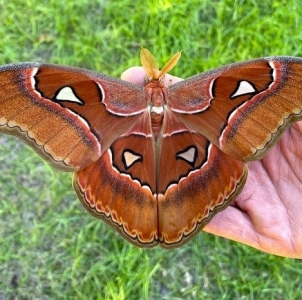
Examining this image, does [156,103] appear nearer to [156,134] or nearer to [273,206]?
[156,134]

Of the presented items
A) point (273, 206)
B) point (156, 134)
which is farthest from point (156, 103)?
point (273, 206)

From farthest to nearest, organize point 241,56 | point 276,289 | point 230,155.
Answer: point 241,56 → point 276,289 → point 230,155

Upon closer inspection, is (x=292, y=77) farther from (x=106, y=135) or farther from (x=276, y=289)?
(x=276, y=289)

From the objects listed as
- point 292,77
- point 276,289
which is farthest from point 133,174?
point 276,289

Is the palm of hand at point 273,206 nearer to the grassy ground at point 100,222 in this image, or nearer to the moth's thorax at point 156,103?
the grassy ground at point 100,222

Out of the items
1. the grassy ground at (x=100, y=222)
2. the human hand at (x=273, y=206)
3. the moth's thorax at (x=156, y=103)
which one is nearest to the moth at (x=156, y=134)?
the moth's thorax at (x=156, y=103)

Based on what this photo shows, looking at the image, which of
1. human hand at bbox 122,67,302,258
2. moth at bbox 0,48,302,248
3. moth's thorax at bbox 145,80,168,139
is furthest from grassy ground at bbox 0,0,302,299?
moth's thorax at bbox 145,80,168,139

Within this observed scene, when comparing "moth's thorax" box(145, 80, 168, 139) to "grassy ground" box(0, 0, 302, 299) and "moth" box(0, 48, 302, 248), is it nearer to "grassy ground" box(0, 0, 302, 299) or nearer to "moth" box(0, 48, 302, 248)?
"moth" box(0, 48, 302, 248)
